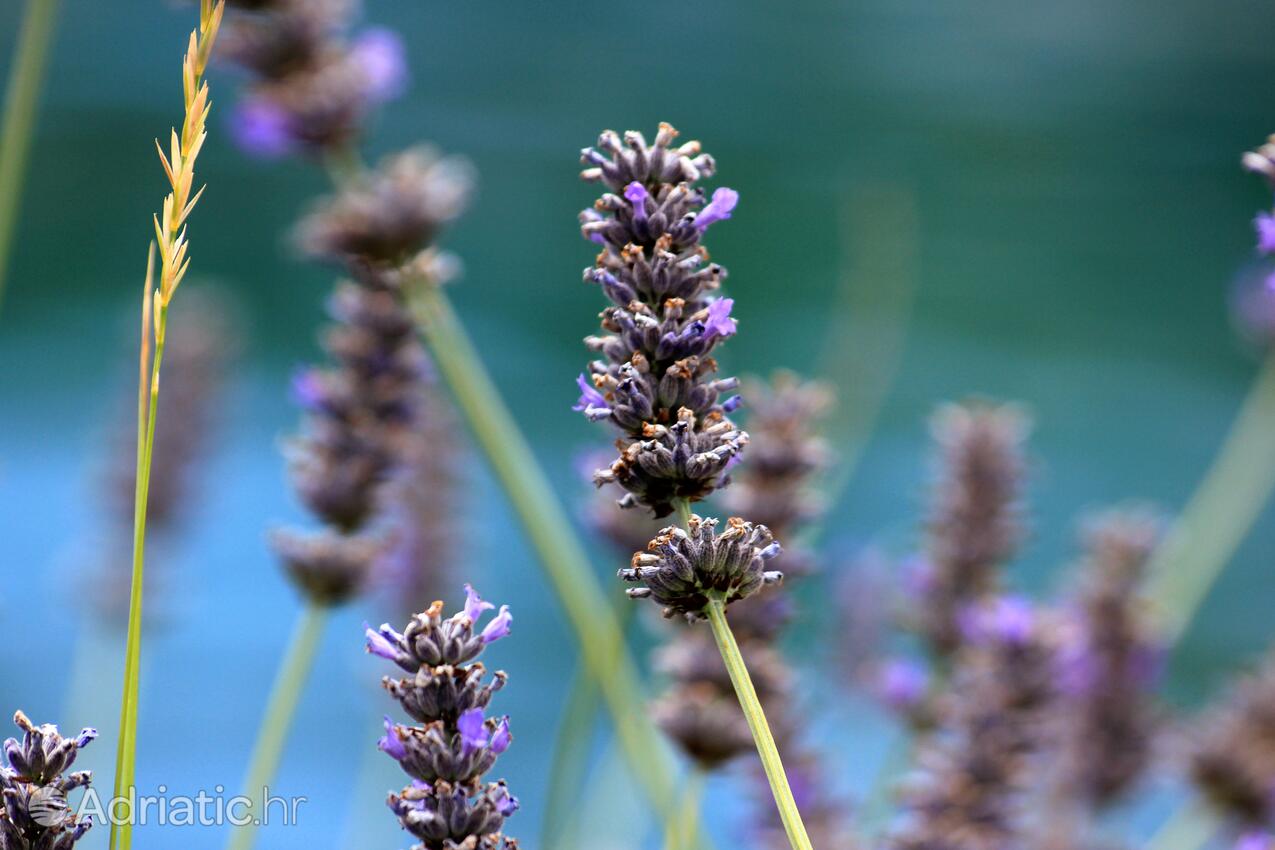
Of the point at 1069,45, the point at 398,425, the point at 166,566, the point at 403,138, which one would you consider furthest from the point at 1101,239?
the point at 398,425

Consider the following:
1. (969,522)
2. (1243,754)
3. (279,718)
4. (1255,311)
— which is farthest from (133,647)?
(1255,311)

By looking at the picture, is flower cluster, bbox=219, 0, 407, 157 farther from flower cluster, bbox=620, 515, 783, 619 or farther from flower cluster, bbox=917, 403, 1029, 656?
flower cluster, bbox=620, 515, 783, 619

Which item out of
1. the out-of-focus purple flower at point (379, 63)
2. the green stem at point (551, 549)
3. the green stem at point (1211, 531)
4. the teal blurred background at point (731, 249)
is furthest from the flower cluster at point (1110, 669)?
the teal blurred background at point (731, 249)

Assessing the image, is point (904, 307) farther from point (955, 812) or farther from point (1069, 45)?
point (955, 812)

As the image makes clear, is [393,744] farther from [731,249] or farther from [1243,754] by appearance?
[731,249]

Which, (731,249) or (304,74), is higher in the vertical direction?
(731,249)

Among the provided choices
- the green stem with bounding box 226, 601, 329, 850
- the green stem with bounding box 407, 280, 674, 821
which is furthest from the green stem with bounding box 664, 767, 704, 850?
the green stem with bounding box 226, 601, 329, 850
